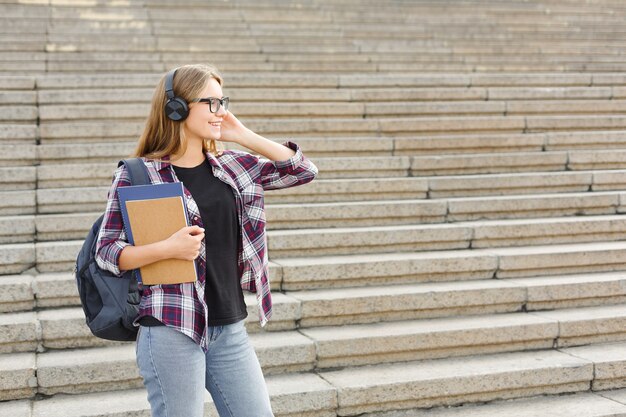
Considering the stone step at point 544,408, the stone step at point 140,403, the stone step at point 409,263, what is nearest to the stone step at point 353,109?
the stone step at point 409,263

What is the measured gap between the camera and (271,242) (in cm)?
587

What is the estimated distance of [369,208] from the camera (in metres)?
6.42

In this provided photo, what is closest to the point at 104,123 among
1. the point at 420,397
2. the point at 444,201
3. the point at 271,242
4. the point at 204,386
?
the point at 271,242

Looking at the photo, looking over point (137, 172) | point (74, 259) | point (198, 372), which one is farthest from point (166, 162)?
point (74, 259)

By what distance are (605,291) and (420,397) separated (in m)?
1.87

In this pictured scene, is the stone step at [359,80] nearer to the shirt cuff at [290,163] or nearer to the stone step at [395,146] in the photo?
the stone step at [395,146]

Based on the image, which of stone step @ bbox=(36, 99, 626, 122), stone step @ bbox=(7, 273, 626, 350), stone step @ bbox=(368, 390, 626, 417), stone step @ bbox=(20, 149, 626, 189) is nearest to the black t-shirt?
stone step @ bbox=(368, 390, 626, 417)

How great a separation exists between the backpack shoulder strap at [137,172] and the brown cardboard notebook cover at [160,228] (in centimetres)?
9

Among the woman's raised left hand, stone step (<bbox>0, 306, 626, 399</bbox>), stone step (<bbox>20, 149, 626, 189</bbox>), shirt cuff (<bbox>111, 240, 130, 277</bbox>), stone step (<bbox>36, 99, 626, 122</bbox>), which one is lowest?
stone step (<bbox>0, 306, 626, 399</bbox>)

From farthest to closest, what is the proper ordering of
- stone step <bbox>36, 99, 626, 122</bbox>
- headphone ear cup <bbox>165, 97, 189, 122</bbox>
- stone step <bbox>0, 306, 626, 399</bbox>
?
stone step <bbox>36, 99, 626, 122</bbox>
stone step <bbox>0, 306, 626, 399</bbox>
headphone ear cup <bbox>165, 97, 189, 122</bbox>

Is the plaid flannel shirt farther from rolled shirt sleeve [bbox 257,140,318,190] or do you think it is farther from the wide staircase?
the wide staircase

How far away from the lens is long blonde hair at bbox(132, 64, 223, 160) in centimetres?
285

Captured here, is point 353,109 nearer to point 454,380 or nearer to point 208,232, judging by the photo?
point 454,380

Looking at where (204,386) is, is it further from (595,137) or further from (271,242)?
(595,137)
